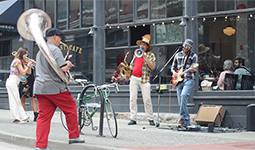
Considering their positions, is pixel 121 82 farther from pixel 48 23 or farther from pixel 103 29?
pixel 48 23

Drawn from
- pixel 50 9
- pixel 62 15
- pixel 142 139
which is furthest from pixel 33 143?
pixel 50 9

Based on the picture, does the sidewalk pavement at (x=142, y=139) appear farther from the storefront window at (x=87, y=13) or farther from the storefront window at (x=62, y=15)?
the storefront window at (x=62, y=15)

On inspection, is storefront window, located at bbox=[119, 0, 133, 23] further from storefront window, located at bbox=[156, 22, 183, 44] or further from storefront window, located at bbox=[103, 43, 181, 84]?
storefront window, located at bbox=[156, 22, 183, 44]

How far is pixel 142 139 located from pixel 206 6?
15.2 feet

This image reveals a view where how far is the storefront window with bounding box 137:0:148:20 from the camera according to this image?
34.5 feet

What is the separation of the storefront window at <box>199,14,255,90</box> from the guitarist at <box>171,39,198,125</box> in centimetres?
137

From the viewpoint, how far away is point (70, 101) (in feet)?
18.7

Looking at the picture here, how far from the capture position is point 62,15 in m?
12.4

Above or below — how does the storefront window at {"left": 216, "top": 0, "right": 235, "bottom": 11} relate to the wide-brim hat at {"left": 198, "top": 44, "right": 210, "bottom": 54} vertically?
above

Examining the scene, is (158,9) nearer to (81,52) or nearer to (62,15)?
(81,52)

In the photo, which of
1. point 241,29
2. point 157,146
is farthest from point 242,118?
point 157,146

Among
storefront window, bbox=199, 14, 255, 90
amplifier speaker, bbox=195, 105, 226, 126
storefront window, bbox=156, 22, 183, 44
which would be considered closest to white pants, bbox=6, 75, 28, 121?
storefront window, bbox=156, 22, 183, 44

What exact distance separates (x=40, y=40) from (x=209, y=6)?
545 centimetres

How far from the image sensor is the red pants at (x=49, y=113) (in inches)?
213
